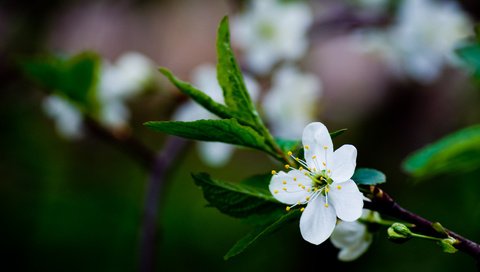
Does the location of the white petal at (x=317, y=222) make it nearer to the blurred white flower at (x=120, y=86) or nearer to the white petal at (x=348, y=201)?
the white petal at (x=348, y=201)

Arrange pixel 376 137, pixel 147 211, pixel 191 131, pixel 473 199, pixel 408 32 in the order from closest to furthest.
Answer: pixel 191 131 → pixel 473 199 → pixel 147 211 → pixel 408 32 → pixel 376 137

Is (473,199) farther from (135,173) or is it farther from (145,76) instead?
(135,173)

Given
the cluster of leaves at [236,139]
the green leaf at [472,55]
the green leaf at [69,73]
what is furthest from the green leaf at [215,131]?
the green leaf at [69,73]

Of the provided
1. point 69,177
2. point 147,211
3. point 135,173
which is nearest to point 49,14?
point 69,177

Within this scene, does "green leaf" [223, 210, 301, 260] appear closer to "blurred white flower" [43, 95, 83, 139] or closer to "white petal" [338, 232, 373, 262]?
"white petal" [338, 232, 373, 262]

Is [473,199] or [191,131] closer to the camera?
[191,131]

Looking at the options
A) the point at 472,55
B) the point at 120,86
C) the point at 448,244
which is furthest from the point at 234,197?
the point at 120,86

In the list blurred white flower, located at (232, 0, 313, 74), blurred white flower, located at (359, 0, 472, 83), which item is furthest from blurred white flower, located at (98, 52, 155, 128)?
blurred white flower, located at (359, 0, 472, 83)
